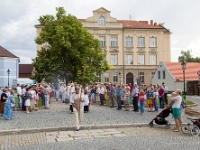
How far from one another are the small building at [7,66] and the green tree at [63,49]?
928 inches

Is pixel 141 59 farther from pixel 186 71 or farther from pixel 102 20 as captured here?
pixel 186 71

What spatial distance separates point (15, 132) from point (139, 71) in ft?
155

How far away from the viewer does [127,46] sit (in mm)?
56500

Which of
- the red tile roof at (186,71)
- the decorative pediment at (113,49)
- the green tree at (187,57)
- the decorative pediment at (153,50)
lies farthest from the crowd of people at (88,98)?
the green tree at (187,57)

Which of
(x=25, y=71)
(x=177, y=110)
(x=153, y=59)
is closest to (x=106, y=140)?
(x=177, y=110)

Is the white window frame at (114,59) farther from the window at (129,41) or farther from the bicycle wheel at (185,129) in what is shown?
the bicycle wheel at (185,129)

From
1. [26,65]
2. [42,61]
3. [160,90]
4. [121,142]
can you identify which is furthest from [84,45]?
[26,65]

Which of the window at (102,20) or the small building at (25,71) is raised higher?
the window at (102,20)

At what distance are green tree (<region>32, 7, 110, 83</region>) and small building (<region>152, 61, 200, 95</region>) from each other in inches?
523

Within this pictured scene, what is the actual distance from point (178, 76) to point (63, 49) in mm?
18155

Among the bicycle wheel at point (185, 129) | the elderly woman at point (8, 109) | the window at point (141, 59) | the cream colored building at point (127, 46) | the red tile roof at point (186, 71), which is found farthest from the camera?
the window at point (141, 59)

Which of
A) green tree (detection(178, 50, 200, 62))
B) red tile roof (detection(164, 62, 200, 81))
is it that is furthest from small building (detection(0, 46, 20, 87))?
green tree (detection(178, 50, 200, 62))

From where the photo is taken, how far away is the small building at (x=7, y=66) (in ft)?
178

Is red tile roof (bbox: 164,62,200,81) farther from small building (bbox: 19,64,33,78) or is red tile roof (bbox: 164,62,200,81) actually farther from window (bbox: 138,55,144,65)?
small building (bbox: 19,64,33,78)
